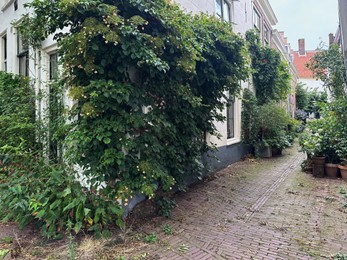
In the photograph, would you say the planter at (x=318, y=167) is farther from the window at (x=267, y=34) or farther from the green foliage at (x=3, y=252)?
the window at (x=267, y=34)

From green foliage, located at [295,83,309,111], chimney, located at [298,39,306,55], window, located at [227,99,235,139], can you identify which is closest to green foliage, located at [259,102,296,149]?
window, located at [227,99,235,139]

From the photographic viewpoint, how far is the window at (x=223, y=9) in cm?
923

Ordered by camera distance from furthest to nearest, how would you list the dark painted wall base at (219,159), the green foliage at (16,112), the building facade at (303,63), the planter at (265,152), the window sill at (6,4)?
the building facade at (303,63), the planter at (265,152), the window sill at (6,4), the green foliage at (16,112), the dark painted wall base at (219,159)

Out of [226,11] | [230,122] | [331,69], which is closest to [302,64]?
[331,69]

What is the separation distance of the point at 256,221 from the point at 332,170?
4013mm

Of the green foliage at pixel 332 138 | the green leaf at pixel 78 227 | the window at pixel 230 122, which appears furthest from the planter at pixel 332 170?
the green leaf at pixel 78 227

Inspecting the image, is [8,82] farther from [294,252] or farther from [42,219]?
[294,252]

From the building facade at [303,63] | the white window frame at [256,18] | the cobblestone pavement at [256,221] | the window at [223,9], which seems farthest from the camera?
the building facade at [303,63]

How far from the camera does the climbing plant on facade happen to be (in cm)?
373

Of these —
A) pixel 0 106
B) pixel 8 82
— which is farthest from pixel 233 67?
pixel 8 82

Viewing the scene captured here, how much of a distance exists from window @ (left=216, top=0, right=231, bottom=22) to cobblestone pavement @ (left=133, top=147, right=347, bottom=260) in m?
5.60

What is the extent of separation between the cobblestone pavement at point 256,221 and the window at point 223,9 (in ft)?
18.4

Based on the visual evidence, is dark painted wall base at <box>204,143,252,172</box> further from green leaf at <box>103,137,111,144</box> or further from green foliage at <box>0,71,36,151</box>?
green foliage at <box>0,71,36,151</box>

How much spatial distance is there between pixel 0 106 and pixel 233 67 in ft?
17.1
